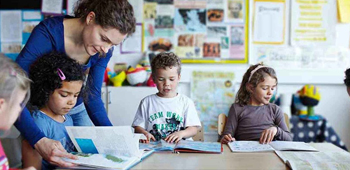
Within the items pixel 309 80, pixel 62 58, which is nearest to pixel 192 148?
pixel 62 58

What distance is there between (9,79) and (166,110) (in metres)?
1.01

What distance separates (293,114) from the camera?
2896 mm

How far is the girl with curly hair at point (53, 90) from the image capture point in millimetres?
1386

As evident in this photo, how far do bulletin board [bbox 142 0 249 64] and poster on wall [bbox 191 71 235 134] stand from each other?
0.42 ft

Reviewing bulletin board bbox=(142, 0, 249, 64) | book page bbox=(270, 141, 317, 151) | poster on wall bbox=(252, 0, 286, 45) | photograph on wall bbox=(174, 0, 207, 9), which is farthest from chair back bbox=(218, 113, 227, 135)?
photograph on wall bbox=(174, 0, 207, 9)

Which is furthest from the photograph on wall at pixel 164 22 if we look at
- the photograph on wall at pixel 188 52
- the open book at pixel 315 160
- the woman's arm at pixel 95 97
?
the open book at pixel 315 160

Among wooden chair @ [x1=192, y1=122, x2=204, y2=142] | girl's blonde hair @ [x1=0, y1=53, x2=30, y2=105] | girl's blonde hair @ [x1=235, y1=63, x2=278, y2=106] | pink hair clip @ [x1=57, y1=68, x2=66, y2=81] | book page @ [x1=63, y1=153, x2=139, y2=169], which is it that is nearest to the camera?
girl's blonde hair @ [x1=0, y1=53, x2=30, y2=105]

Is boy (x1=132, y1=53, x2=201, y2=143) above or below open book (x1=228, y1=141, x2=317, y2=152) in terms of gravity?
above

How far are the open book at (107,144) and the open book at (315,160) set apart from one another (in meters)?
0.50

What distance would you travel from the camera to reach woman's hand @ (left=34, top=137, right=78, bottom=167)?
1.14 metres

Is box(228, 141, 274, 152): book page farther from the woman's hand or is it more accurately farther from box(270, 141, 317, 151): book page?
the woman's hand

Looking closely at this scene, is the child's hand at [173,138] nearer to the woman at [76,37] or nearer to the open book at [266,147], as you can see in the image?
the open book at [266,147]

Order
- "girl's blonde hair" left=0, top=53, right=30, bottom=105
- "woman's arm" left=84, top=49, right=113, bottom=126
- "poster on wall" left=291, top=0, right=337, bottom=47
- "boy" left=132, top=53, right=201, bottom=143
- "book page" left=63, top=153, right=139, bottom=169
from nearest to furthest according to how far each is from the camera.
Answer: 1. "girl's blonde hair" left=0, top=53, right=30, bottom=105
2. "book page" left=63, top=153, right=139, bottom=169
3. "woman's arm" left=84, top=49, right=113, bottom=126
4. "boy" left=132, top=53, right=201, bottom=143
5. "poster on wall" left=291, top=0, right=337, bottom=47

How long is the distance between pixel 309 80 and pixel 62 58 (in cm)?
221
